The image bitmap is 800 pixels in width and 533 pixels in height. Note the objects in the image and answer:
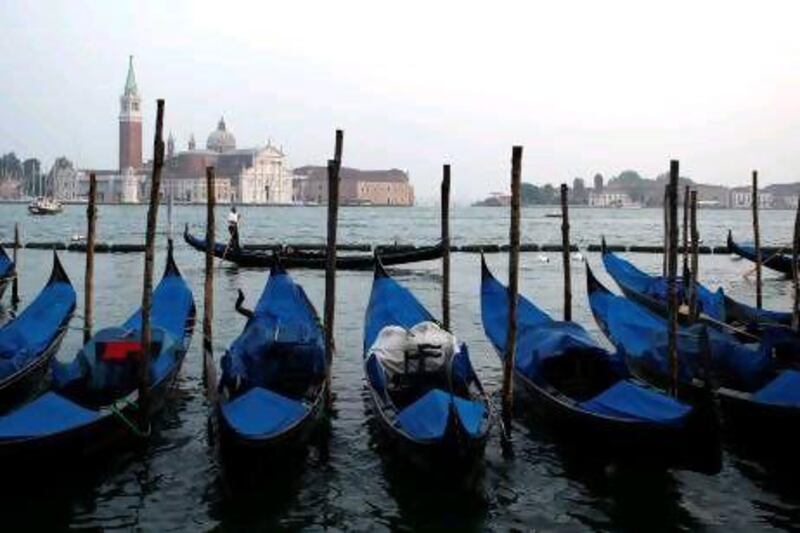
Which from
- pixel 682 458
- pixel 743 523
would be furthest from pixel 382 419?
pixel 743 523

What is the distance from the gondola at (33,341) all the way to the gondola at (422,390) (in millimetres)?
3408

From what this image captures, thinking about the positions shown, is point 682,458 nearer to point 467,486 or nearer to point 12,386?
point 467,486

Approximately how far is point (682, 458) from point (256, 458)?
3137mm

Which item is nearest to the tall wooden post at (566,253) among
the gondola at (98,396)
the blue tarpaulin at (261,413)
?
the gondola at (98,396)

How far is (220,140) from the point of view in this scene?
152 meters

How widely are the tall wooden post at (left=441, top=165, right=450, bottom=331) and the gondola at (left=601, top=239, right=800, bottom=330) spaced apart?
3094 millimetres

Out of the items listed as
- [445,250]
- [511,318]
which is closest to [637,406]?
[511,318]

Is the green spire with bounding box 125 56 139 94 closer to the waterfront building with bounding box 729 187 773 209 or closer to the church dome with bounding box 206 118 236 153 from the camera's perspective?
the church dome with bounding box 206 118 236 153

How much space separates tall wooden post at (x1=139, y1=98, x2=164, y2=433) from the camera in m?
7.78

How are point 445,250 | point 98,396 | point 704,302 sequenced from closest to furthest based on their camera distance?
point 98,396
point 445,250
point 704,302

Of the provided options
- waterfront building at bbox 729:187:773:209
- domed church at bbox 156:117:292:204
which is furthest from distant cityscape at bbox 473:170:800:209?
domed church at bbox 156:117:292:204

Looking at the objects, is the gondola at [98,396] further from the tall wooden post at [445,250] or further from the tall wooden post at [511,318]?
the tall wooden post at [511,318]

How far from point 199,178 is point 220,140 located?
20.9 m

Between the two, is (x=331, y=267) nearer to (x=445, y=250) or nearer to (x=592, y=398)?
(x=445, y=250)
